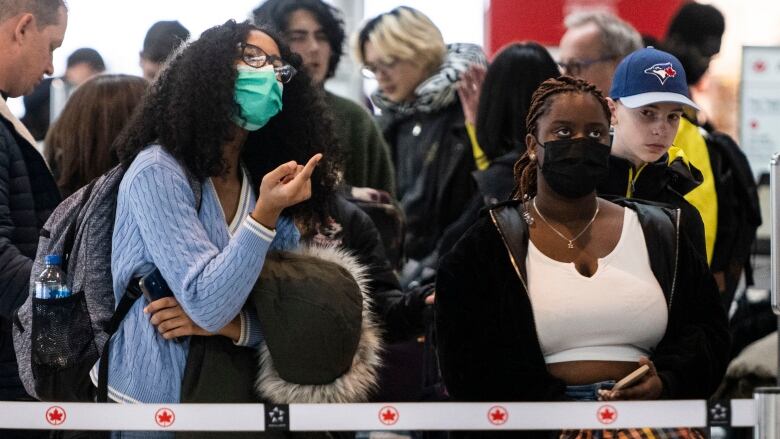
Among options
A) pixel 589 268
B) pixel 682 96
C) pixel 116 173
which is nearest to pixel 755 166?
pixel 682 96

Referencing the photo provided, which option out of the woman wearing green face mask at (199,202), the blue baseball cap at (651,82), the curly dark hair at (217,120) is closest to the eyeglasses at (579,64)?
the blue baseball cap at (651,82)

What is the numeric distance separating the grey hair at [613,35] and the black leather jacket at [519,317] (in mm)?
1041

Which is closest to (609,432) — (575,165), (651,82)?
(575,165)

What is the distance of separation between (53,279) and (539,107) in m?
1.37

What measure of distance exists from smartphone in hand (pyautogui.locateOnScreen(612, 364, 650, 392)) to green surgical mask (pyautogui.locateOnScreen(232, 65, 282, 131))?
1.16 metres

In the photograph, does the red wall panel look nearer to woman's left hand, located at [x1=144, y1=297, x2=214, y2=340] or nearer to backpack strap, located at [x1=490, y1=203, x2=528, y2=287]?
backpack strap, located at [x1=490, y1=203, x2=528, y2=287]

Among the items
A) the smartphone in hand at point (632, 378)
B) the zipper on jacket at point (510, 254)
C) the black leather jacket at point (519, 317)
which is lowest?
the smartphone in hand at point (632, 378)

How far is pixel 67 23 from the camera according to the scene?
422 centimetres

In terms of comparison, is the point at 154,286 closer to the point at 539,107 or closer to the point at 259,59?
the point at 259,59

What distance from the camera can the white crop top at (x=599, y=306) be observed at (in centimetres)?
332

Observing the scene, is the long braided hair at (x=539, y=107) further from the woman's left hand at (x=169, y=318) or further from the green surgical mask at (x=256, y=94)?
the woman's left hand at (x=169, y=318)

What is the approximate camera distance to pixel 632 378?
10.9 ft

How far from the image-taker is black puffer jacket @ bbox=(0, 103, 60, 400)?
3787 millimetres

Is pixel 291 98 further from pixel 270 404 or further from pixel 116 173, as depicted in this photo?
pixel 270 404
